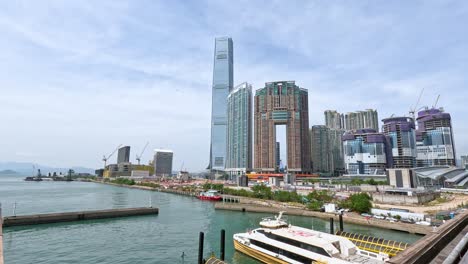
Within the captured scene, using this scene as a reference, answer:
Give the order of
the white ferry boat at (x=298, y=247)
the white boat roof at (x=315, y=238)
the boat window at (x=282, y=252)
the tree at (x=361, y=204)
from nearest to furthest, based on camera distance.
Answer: the white ferry boat at (x=298, y=247) < the white boat roof at (x=315, y=238) < the boat window at (x=282, y=252) < the tree at (x=361, y=204)

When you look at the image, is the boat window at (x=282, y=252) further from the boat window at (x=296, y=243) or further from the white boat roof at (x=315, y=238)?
the white boat roof at (x=315, y=238)

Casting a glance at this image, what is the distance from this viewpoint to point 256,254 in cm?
3453

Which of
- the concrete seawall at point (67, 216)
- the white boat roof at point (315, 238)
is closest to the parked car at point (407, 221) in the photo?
the white boat roof at point (315, 238)

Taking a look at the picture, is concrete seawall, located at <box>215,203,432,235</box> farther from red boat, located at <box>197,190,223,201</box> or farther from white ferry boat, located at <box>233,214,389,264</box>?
red boat, located at <box>197,190,223,201</box>

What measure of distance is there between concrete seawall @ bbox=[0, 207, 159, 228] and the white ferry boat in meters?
42.5

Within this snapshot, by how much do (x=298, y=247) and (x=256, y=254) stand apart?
714 cm

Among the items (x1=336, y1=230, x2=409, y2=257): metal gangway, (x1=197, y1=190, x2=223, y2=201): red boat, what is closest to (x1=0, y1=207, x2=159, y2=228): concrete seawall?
(x1=197, y1=190, x2=223, y2=201): red boat

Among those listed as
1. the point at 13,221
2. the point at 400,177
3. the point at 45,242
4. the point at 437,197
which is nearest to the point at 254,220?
the point at 45,242

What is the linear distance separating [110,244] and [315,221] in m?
44.9

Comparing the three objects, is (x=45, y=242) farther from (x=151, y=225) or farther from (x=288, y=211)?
(x=288, y=211)

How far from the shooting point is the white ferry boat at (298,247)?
27286 mm

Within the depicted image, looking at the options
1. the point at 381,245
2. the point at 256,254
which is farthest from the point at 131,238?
the point at 381,245

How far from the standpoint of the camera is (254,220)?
208 feet

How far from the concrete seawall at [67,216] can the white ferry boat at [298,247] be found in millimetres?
42507
